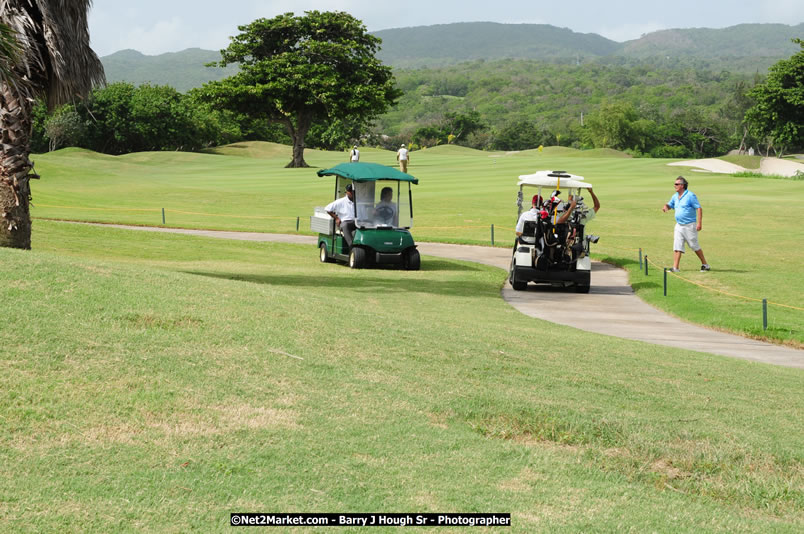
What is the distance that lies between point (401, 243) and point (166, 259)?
5485 mm

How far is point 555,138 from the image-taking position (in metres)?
151

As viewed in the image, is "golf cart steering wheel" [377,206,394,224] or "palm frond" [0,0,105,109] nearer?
"palm frond" [0,0,105,109]

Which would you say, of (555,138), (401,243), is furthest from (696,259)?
(555,138)

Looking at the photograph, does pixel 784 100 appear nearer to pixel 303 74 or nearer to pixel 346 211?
pixel 303 74

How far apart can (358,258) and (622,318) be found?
7.25 m

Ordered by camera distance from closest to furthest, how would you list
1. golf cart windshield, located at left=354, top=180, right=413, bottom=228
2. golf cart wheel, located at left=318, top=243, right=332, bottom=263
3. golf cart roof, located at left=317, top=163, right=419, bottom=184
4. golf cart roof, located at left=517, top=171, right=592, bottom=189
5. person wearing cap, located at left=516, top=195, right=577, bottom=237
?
person wearing cap, located at left=516, top=195, right=577, bottom=237 < golf cart roof, located at left=517, top=171, right=592, bottom=189 < golf cart roof, located at left=317, top=163, right=419, bottom=184 < golf cart windshield, located at left=354, top=180, right=413, bottom=228 < golf cart wheel, located at left=318, top=243, right=332, bottom=263

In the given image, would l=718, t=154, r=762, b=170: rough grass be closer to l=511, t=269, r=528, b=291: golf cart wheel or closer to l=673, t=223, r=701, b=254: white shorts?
l=673, t=223, r=701, b=254: white shorts

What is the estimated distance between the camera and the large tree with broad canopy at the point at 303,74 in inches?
2484

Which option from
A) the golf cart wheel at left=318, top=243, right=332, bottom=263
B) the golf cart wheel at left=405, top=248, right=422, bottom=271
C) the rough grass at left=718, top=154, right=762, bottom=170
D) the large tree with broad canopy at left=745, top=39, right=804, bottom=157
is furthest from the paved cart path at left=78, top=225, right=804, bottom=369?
the rough grass at left=718, top=154, right=762, bottom=170

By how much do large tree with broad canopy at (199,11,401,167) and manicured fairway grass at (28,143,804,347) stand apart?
194 inches

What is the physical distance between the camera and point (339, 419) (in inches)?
252

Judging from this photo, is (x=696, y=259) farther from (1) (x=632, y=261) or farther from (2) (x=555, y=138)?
(2) (x=555, y=138)

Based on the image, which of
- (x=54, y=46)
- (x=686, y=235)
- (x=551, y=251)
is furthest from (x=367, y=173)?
(x=54, y=46)

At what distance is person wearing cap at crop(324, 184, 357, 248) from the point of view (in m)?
21.3
